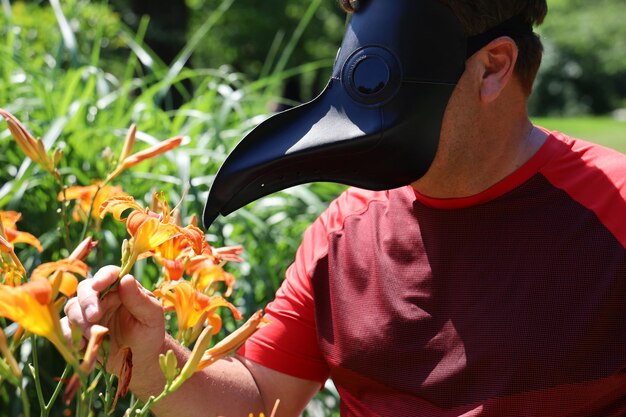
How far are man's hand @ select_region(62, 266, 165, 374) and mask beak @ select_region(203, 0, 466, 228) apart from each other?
0.76ft

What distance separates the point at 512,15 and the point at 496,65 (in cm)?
11

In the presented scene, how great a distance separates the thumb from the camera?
4.63ft

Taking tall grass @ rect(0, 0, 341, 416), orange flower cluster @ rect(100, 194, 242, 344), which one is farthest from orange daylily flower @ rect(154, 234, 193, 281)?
tall grass @ rect(0, 0, 341, 416)

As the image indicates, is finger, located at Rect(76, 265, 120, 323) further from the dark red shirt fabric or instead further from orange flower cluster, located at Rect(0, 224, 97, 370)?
the dark red shirt fabric

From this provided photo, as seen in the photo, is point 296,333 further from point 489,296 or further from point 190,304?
point 190,304

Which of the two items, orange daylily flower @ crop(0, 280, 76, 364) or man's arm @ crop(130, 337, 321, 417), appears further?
man's arm @ crop(130, 337, 321, 417)

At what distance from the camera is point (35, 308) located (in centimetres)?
108

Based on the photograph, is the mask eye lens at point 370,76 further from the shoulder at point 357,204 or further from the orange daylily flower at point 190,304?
the orange daylily flower at point 190,304

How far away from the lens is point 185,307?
128cm

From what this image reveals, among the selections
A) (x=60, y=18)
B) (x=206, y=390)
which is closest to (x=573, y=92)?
(x=60, y=18)

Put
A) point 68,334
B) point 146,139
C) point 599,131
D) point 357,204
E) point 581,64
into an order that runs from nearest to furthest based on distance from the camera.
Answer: point 68,334, point 357,204, point 146,139, point 599,131, point 581,64

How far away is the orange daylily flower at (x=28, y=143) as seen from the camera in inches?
61.1

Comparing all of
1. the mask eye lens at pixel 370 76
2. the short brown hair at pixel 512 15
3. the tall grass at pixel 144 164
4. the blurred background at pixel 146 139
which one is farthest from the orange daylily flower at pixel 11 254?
the tall grass at pixel 144 164

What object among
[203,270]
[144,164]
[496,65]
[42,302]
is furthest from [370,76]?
[144,164]
